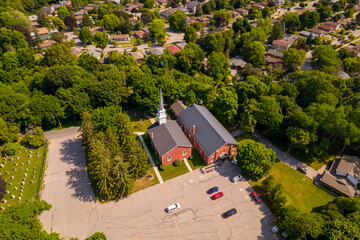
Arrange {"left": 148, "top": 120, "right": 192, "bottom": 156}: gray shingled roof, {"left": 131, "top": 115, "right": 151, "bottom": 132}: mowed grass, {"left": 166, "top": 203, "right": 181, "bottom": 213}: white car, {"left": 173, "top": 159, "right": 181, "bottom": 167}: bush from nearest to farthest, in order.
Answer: {"left": 166, "top": 203, "right": 181, "bottom": 213}: white car → {"left": 148, "top": 120, "right": 192, "bottom": 156}: gray shingled roof → {"left": 173, "top": 159, "right": 181, "bottom": 167}: bush → {"left": 131, "top": 115, "right": 151, "bottom": 132}: mowed grass

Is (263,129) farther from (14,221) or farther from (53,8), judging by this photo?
(53,8)

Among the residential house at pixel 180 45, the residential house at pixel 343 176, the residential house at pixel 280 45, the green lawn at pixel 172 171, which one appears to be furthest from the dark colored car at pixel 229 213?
the residential house at pixel 280 45

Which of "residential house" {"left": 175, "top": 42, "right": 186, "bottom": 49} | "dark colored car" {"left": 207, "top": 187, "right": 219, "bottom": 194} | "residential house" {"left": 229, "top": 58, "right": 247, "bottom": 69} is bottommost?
"dark colored car" {"left": 207, "top": 187, "right": 219, "bottom": 194}

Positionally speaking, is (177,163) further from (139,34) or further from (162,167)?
(139,34)

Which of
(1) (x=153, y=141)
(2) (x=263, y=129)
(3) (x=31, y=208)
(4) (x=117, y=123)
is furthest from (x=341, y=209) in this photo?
(3) (x=31, y=208)

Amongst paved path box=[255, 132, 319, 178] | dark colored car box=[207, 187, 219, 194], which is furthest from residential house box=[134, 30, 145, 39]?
dark colored car box=[207, 187, 219, 194]

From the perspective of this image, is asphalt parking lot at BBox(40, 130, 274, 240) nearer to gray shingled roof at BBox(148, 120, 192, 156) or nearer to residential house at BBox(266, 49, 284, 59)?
gray shingled roof at BBox(148, 120, 192, 156)

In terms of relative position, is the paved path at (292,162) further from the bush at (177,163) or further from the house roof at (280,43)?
the house roof at (280,43)
